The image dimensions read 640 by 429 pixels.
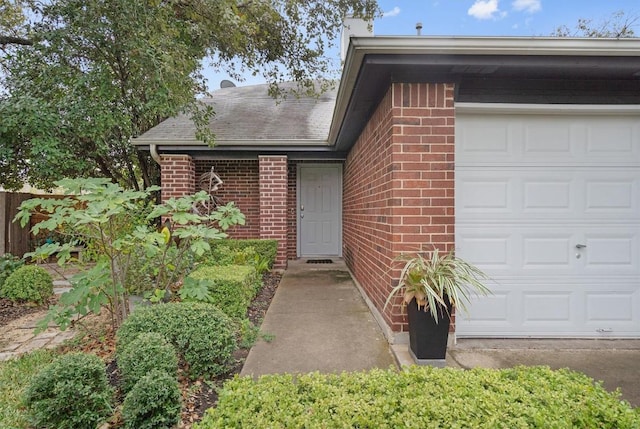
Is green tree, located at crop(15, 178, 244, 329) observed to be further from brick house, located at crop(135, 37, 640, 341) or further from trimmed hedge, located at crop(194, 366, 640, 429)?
brick house, located at crop(135, 37, 640, 341)

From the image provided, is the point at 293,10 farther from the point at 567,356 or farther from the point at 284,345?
the point at 567,356

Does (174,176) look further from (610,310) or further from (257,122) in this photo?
(610,310)

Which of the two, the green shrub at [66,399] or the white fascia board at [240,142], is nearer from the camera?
the green shrub at [66,399]

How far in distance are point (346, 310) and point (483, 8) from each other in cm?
895

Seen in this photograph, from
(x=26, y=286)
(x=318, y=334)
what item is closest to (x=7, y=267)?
(x=26, y=286)

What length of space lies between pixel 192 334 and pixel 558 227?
3.47m

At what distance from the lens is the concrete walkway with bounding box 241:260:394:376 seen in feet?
8.75

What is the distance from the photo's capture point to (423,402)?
149 cm

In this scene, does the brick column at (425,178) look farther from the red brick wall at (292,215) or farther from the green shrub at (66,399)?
the red brick wall at (292,215)

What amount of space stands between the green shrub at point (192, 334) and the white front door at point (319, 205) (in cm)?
524

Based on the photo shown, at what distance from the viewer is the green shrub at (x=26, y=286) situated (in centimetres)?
443

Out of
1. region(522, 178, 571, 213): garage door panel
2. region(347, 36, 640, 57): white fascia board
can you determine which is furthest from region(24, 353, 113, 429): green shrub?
region(522, 178, 571, 213): garage door panel

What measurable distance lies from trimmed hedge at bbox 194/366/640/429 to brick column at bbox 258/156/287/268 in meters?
4.87

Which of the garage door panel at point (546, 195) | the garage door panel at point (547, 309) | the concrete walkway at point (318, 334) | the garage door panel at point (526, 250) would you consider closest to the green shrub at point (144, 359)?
the concrete walkway at point (318, 334)
